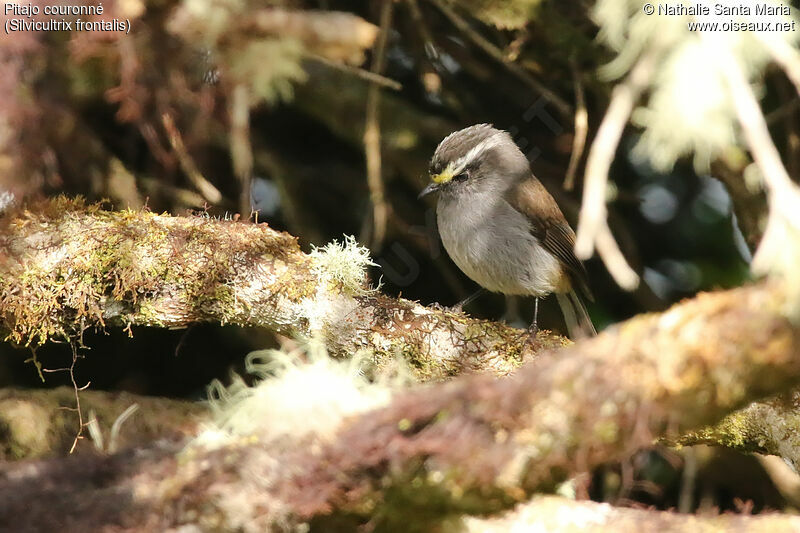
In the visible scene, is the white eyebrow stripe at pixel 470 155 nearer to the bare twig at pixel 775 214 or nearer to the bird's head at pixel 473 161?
the bird's head at pixel 473 161

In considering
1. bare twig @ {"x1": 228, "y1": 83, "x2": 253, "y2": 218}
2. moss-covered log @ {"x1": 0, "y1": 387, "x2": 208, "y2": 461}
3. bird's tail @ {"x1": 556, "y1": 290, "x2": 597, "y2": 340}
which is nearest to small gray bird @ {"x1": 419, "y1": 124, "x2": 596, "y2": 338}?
bird's tail @ {"x1": 556, "y1": 290, "x2": 597, "y2": 340}

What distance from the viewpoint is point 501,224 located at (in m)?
5.19

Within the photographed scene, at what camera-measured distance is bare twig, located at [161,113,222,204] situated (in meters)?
4.47

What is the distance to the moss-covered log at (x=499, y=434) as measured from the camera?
2092 mm

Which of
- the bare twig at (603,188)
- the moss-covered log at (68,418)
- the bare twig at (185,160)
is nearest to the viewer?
the bare twig at (603,188)

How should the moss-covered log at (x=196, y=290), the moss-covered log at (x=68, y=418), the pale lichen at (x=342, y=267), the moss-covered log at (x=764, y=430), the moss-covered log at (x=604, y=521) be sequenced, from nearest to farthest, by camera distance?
the moss-covered log at (x=604, y=521), the moss-covered log at (x=764, y=430), the moss-covered log at (x=196, y=290), the pale lichen at (x=342, y=267), the moss-covered log at (x=68, y=418)

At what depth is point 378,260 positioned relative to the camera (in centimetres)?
604

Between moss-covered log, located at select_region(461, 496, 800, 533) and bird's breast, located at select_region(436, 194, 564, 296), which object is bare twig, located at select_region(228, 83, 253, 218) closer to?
bird's breast, located at select_region(436, 194, 564, 296)

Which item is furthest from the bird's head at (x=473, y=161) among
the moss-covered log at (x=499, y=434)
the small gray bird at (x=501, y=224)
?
the moss-covered log at (x=499, y=434)

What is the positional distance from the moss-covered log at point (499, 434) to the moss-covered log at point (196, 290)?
146 centimetres

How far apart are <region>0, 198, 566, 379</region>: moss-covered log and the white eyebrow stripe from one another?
1.44 m

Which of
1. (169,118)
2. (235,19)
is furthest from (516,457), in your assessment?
(169,118)

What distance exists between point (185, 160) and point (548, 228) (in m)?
2.14

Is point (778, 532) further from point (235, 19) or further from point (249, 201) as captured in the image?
point (249, 201)
